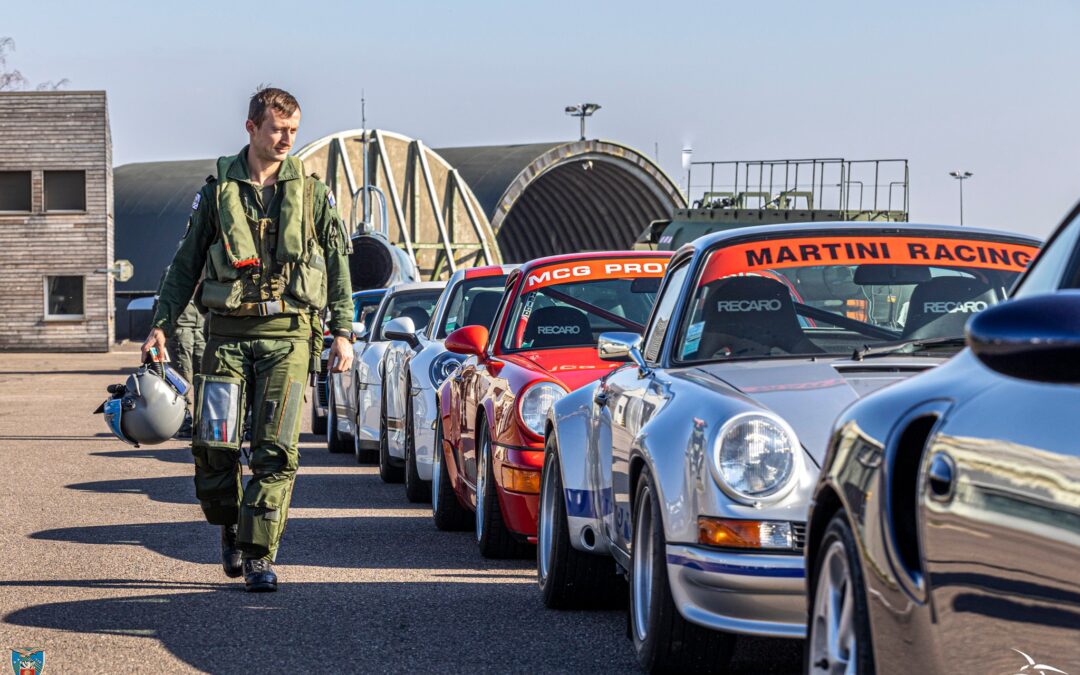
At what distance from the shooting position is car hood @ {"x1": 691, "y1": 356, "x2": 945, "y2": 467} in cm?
514

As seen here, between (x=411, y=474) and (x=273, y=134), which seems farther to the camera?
(x=411, y=474)

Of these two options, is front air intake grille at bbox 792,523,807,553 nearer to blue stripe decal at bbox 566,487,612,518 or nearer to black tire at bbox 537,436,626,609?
blue stripe decal at bbox 566,487,612,518

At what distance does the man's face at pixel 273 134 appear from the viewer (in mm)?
7734

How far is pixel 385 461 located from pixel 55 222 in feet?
143

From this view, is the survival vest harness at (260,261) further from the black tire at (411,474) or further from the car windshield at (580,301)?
the black tire at (411,474)

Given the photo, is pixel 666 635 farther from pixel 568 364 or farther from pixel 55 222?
pixel 55 222

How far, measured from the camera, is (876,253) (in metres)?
6.73

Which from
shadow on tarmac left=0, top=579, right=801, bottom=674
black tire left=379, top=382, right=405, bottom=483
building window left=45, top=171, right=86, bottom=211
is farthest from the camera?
building window left=45, top=171, right=86, bottom=211

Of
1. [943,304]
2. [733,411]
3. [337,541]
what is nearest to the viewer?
[733,411]

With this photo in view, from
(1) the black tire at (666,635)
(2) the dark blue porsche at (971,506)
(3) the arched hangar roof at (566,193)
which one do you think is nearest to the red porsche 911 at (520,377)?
(1) the black tire at (666,635)

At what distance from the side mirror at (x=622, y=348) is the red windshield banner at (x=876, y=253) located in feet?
1.35

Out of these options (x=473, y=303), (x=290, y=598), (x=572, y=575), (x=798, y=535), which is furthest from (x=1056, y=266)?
(x=473, y=303)

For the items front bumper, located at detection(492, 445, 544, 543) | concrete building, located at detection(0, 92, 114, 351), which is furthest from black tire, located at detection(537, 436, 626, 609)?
concrete building, located at detection(0, 92, 114, 351)

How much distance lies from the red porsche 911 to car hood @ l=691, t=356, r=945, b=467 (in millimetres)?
2108
